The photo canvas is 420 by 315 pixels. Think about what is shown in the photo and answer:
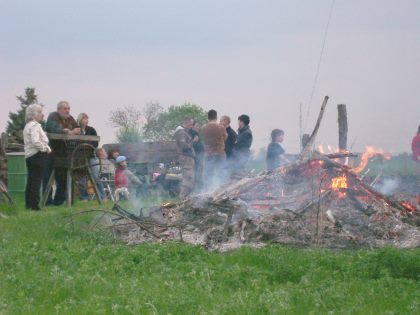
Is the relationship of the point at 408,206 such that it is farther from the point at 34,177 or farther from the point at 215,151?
the point at 34,177

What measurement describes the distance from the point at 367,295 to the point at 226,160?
12.4 m

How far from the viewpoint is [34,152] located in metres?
15.4

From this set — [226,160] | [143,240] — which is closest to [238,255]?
[143,240]

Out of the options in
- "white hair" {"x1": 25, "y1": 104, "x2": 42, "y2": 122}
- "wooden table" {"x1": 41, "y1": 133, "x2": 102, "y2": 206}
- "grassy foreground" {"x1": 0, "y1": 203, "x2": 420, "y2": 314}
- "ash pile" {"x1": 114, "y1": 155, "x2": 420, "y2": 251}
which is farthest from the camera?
"wooden table" {"x1": 41, "y1": 133, "x2": 102, "y2": 206}

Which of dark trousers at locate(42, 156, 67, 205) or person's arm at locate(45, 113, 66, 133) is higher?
person's arm at locate(45, 113, 66, 133)

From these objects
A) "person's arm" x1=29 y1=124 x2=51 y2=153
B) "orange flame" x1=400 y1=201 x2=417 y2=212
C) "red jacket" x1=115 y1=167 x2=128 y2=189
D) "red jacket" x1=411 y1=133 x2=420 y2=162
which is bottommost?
"red jacket" x1=115 y1=167 x2=128 y2=189

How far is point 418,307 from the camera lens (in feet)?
21.9

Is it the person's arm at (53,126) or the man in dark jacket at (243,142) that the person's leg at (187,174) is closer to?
the man in dark jacket at (243,142)

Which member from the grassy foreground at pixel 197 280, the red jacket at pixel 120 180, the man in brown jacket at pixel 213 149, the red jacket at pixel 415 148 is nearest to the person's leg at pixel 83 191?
the red jacket at pixel 120 180

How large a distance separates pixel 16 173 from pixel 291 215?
1329 cm

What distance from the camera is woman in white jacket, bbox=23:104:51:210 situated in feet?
49.9

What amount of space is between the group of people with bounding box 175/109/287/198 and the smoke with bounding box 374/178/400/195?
8.06 feet

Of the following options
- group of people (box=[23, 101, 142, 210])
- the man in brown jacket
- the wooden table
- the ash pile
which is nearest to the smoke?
the ash pile

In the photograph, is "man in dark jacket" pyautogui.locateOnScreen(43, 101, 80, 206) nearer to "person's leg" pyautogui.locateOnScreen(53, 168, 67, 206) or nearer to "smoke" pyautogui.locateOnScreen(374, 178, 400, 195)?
"person's leg" pyautogui.locateOnScreen(53, 168, 67, 206)
